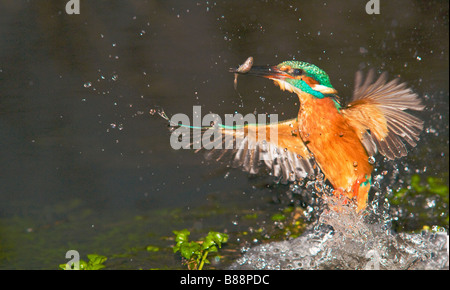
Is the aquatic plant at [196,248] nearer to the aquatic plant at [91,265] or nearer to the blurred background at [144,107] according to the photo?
the blurred background at [144,107]

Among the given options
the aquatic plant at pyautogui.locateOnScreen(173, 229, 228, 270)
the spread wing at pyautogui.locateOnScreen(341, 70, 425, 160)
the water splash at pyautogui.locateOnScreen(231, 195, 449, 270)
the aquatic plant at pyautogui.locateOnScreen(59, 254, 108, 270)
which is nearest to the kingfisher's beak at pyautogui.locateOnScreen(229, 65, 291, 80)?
the spread wing at pyautogui.locateOnScreen(341, 70, 425, 160)

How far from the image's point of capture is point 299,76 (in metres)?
2.59

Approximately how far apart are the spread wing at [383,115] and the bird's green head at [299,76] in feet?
0.53

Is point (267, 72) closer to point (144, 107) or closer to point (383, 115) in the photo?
point (383, 115)

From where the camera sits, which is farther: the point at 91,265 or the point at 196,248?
the point at 196,248

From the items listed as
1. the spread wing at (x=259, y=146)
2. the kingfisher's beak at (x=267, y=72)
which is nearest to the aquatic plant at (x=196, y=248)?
the spread wing at (x=259, y=146)

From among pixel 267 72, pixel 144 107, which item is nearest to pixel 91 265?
pixel 267 72

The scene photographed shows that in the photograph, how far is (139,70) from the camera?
3.58 metres

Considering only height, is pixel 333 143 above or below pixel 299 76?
below

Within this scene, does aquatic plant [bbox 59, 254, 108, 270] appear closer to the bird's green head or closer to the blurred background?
the blurred background

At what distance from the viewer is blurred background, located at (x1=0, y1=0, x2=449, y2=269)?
3232mm

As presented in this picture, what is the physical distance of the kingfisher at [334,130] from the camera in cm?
257

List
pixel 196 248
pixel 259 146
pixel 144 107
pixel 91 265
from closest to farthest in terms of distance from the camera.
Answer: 1. pixel 91 265
2. pixel 196 248
3. pixel 259 146
4. pixel 144 107

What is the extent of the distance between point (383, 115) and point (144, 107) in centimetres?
168
